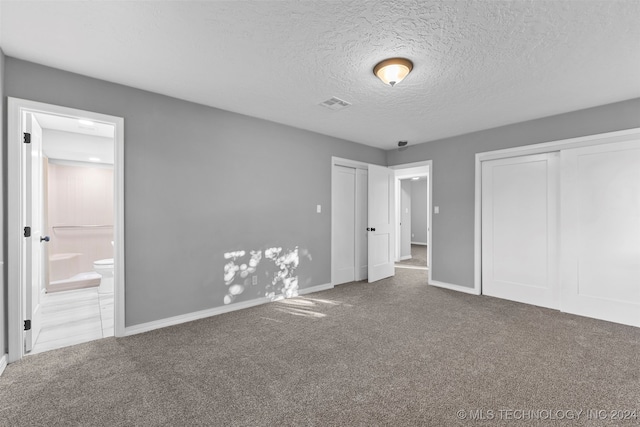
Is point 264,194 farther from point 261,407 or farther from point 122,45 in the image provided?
point 261,407

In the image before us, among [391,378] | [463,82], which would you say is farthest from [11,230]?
[463,82]

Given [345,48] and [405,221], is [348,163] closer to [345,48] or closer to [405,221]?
[345,48]

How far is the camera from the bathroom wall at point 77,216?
4.70 metres

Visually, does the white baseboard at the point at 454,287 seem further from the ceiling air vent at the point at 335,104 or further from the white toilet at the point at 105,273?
the white toilet at the point at 105,273

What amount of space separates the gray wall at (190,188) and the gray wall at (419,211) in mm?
7628

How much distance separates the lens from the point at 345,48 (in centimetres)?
229

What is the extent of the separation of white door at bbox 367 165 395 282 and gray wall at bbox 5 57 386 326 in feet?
4.20

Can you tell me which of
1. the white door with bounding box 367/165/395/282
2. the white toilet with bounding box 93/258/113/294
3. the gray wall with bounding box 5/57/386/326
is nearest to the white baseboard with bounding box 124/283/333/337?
the gray wall with bounding box 5/57/386/326

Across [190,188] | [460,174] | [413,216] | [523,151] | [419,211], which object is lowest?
[413,216]

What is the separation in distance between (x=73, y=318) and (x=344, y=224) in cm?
389

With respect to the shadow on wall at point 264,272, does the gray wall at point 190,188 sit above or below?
above

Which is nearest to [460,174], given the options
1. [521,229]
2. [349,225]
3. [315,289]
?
[521,229]

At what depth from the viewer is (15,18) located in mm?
1943

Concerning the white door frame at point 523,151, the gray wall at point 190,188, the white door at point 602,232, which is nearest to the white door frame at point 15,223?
the gray wall at point 190,188
